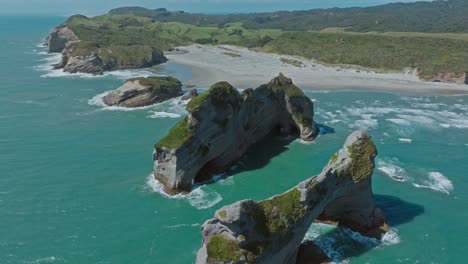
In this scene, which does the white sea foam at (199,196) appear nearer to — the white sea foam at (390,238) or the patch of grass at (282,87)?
the white sea foam at (390,238)

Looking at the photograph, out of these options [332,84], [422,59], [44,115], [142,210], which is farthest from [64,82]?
[422,59]

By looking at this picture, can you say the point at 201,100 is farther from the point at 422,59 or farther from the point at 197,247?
the point at 422,59

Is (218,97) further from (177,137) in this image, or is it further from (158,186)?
(158,186)

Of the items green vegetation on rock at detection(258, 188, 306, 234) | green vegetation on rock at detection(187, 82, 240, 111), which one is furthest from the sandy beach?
green vegetation on rock at detection(258, 188, 306, 234)

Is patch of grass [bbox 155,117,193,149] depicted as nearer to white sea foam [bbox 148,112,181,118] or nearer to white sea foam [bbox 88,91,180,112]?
white sea foam [bbox 148,112,181,118]

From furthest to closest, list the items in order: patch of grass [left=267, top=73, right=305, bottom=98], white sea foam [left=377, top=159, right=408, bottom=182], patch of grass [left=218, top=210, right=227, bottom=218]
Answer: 1. patch of grass [left=267, top=73, right=305, bottom=98]
2. white sea foam [left=377, top=159, right=408, bottom=182]
3. patch of grass [left=218, top=210, right=227, bottom=218]

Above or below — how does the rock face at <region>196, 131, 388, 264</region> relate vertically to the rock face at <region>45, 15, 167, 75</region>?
above

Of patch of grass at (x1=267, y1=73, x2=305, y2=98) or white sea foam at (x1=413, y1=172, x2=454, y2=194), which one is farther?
patch of grass at (x1=267, y1=73, x2=305, y2=98)

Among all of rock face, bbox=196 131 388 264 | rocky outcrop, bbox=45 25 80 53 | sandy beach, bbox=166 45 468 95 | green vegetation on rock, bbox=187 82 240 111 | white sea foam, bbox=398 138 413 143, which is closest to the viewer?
rock face, bbox=196 131 388 264
